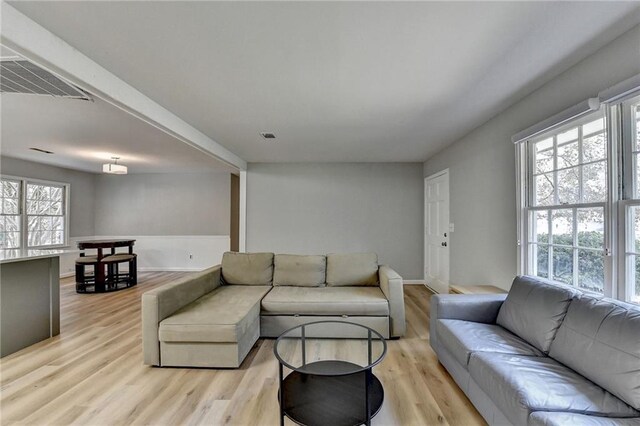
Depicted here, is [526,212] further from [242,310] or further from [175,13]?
[175,13]

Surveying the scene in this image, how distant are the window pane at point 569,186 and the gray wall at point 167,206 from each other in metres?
5.90

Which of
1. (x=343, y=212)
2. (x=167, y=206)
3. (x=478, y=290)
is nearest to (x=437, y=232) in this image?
(x=343, y=212)

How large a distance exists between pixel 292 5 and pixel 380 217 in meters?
4.18

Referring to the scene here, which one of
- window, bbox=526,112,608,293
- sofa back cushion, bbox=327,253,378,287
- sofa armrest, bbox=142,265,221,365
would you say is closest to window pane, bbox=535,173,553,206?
window, bbox=526,112,608,293

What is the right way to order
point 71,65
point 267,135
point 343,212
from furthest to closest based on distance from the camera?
1. point 343,212
2. point 267,135
3. point 71,65

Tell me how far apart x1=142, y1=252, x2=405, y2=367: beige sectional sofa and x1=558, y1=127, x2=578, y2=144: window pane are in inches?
69.8

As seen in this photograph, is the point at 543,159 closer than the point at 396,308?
Yes

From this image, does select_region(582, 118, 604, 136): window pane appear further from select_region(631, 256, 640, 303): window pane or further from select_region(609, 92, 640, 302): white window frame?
select_region(631, 256, 640, 303): window pane

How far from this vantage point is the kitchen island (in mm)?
2531

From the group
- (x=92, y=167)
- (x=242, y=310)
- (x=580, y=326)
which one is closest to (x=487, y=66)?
(x=580, y=326)

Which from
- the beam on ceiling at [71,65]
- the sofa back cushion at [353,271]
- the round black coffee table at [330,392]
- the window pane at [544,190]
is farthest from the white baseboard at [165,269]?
the window pane at [544,190]

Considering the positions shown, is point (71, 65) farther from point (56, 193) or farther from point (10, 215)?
point (56, 193)

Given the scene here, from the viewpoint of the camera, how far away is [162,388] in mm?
2000

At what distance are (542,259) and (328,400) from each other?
2.08 metres
